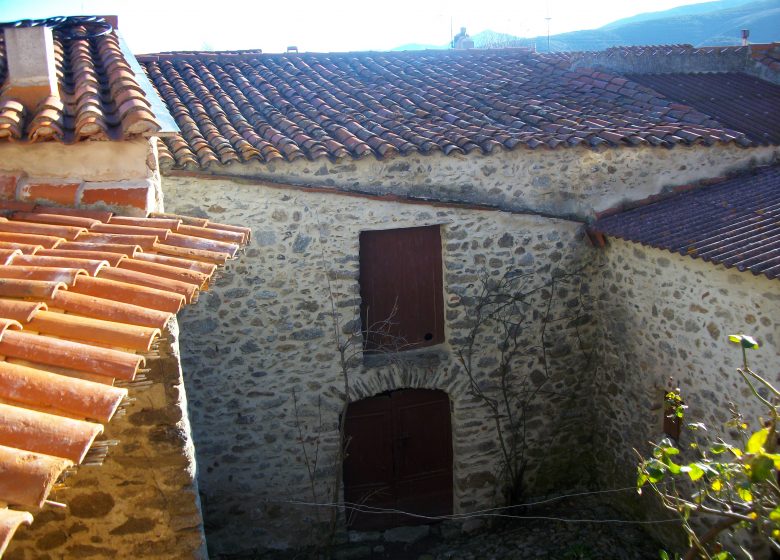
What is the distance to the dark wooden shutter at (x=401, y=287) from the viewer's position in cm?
728

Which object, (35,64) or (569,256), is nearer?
(35,64)

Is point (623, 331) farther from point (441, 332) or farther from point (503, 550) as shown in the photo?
point (503, 550)

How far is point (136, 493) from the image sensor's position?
3.45m

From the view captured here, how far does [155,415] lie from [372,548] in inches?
192

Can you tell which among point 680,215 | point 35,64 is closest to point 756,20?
point 680,215

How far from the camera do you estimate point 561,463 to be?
27.4 ft

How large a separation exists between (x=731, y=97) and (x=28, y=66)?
8.23 m

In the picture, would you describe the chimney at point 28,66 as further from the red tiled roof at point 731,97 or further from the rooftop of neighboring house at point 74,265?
the red tiled roof at point 731,97

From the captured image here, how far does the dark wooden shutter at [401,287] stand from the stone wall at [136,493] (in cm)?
394

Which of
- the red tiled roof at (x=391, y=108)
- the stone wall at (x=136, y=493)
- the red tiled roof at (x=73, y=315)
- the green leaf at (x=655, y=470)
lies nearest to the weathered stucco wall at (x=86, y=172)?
the red tiled roof at (x=73, y=315)

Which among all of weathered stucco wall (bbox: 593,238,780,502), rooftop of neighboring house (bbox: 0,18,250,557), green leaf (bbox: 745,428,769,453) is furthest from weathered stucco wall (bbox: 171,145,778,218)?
green leaf (bbox: 745,428,769,453)

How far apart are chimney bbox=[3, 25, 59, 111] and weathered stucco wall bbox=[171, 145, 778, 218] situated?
2.33m

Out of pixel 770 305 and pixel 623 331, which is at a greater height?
pixel 770 305

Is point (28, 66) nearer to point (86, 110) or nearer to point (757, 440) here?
point (86, 110)
